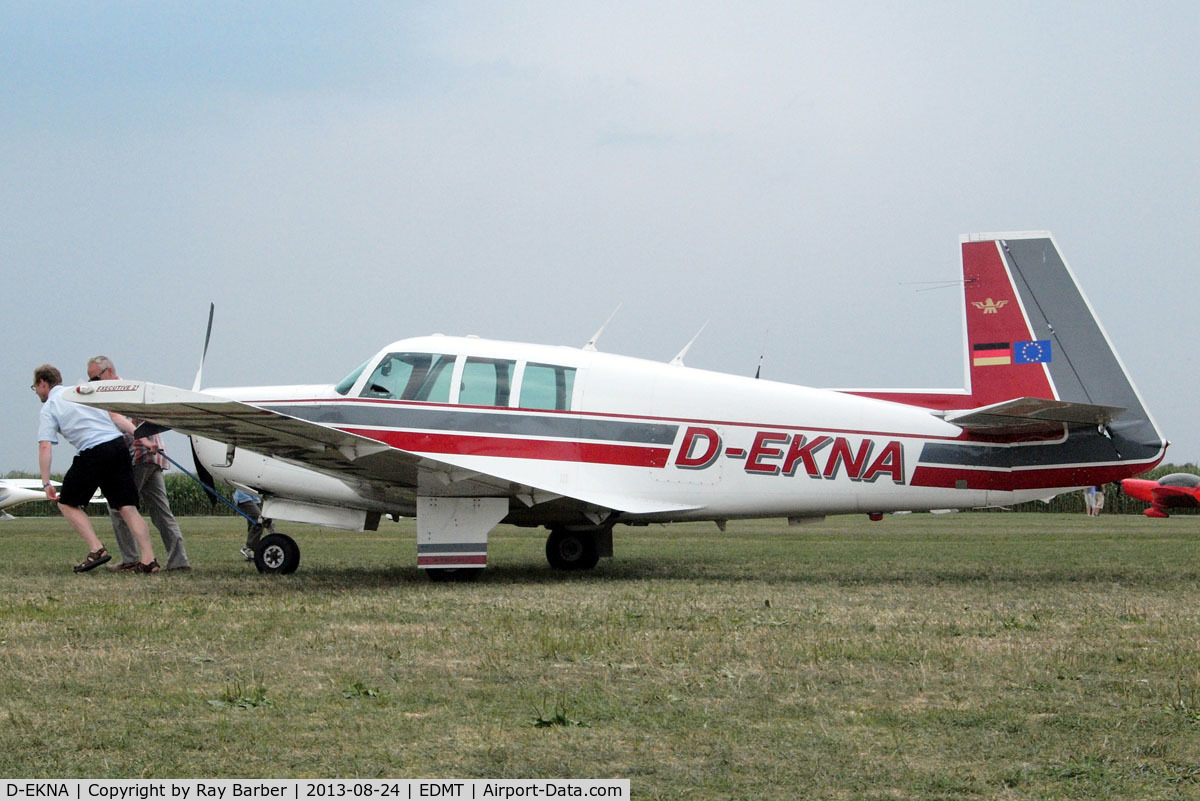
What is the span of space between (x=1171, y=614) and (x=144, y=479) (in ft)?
29.8

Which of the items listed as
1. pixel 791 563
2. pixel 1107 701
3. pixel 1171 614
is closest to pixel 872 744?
pixel 1107 701

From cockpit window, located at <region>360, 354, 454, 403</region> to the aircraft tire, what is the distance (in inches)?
61.0

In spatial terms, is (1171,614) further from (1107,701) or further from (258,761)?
(258,761)

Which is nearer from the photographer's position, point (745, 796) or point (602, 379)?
point (745, 796)

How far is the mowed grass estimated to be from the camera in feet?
12.0

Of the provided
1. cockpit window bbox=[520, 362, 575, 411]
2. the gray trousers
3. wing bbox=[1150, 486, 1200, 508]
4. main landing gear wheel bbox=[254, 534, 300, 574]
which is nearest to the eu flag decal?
cockpit window bbox=[520, 362, 575, 411]

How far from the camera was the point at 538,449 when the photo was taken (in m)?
10.4

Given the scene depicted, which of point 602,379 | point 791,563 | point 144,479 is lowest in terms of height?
point 791,563

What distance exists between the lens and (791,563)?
1248cm

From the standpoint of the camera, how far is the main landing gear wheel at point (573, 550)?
1209 cm

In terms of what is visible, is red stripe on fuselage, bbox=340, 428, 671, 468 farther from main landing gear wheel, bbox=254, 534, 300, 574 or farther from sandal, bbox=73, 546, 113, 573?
sandal, bbox=73, 546, 113, 573

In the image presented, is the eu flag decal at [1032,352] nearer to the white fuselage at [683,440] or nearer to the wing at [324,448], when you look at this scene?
the white fuselage at [683,440]

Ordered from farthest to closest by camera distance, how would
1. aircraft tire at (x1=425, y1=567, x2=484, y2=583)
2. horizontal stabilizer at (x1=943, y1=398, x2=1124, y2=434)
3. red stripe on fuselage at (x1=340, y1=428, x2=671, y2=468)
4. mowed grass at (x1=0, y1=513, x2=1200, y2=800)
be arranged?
red stripe on fuselage at (x1=340, y1=428, x2=671, y2=468) → aircraft tire at (x1=425, y1=567, x2=484, y2=583) → horizontal stabilizer at (x1=943, y1=398, x2=1124, y2=434) → mowed grass at (x1=0, y1=513, x2=1200, y2=800)

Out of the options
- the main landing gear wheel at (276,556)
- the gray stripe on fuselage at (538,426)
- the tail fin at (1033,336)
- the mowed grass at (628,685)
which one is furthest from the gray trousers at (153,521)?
the tail fin at (1033,336)
